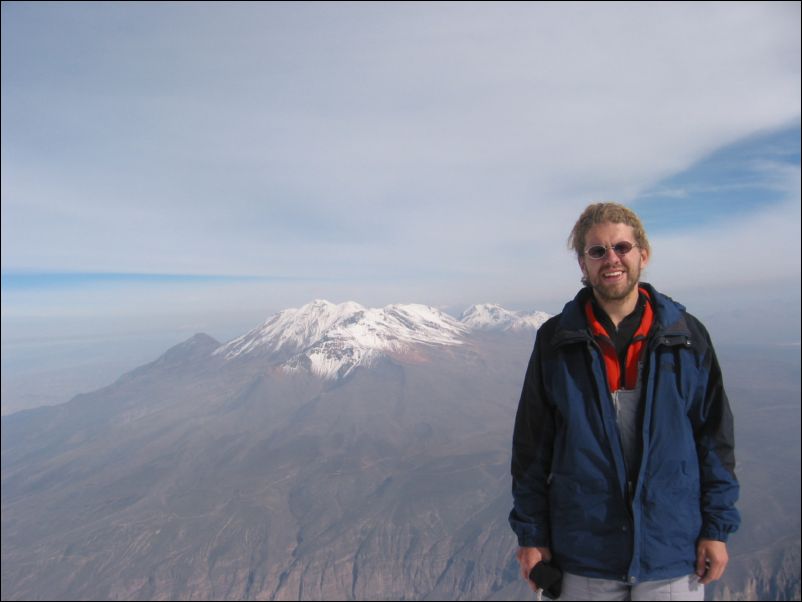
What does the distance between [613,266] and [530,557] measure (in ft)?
8.27

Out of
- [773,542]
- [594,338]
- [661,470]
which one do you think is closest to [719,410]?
[661,470]

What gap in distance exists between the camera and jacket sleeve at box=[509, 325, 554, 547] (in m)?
3.80

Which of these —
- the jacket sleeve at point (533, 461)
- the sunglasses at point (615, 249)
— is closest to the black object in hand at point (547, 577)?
the jacket sleeve at point (533, 461)

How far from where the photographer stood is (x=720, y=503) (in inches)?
143

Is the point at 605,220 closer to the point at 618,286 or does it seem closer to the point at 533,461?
the point at 618,286

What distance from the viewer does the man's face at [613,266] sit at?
386 centimetres

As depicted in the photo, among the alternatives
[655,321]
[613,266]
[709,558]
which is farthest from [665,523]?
[613,266]

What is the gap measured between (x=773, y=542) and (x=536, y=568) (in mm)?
251433

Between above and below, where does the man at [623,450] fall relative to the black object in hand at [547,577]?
above

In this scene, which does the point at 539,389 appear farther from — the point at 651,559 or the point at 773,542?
the point at 773,542

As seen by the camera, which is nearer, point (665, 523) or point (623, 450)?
point (665, 523)

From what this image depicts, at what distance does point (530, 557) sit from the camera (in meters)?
3.83

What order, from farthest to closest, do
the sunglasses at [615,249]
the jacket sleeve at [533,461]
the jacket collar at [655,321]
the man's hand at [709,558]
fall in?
the sunglasses at [615,249] < the jacket sleeve at [533,461] < the jacket collar at [655,321] < the man's hand at [709,558]

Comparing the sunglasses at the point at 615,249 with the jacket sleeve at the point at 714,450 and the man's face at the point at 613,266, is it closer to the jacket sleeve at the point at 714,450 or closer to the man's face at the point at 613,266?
the man's face at the point at 613,266
